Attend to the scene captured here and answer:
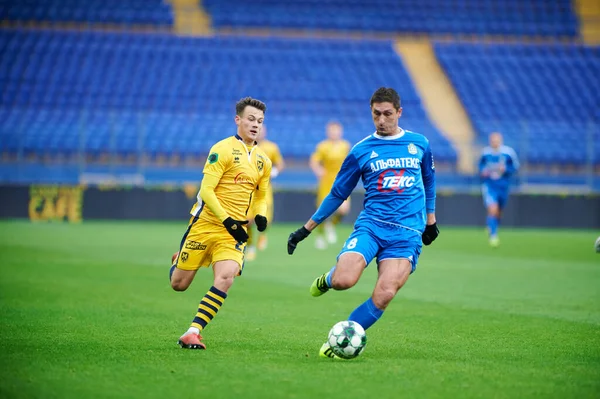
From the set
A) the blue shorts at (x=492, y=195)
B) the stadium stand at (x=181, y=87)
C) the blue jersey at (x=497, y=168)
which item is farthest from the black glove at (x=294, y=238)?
the stadium stand at (x=181, y=87)

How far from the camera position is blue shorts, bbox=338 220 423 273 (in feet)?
24.3

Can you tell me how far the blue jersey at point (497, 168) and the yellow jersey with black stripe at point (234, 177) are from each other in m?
14.4

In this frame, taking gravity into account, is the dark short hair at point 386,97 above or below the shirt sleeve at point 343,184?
above

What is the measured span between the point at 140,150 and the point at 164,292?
17734 mm

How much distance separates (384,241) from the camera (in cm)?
745

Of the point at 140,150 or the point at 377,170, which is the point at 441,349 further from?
the point at 140,150

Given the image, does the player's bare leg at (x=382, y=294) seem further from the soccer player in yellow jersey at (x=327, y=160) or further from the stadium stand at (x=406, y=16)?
the stadium stand at (x=406, y=16)

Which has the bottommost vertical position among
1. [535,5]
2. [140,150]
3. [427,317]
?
[427,317]

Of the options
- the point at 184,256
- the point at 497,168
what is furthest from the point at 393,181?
the point at 497,168

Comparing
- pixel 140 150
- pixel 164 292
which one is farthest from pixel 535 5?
pixel 164 292

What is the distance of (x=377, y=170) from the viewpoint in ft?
24.8

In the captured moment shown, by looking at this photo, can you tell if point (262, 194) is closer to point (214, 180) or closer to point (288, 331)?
point (214, 180)

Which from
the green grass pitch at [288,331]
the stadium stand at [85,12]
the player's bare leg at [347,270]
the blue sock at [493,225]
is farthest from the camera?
the stadium stand at [85,12]

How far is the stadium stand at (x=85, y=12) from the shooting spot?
126 feet
